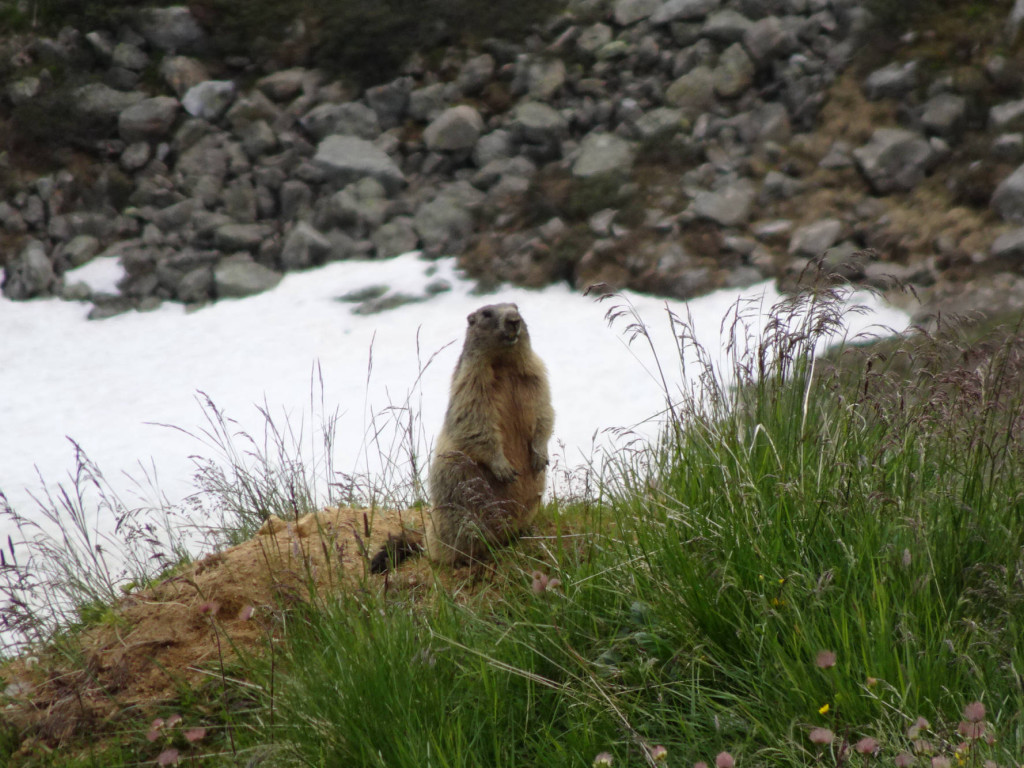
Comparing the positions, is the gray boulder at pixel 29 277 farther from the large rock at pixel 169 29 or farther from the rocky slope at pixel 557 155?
the large rock at pixel 169 29

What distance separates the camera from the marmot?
14.9ft

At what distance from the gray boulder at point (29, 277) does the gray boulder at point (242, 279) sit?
2.60 m

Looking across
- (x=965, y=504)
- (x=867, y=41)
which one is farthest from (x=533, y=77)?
(x=965, y=504)

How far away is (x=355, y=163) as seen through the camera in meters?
15.2

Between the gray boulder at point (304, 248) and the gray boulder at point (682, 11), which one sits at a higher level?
the gray boulder at point (682, 11)

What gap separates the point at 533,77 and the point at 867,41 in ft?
17.2

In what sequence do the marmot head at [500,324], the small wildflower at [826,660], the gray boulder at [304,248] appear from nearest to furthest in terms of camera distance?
the small wildflower at [826,660]
the marmot head at [500,324]
the gray boulder at [304,248]

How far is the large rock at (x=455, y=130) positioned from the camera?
1518 centimetres

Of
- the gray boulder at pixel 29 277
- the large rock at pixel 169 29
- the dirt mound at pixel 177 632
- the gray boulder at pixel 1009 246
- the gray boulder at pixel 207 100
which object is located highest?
the large rock at pixel 169 29

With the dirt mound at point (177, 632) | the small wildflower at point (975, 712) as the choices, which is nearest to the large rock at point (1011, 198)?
the dirt mound at point (177, 632)

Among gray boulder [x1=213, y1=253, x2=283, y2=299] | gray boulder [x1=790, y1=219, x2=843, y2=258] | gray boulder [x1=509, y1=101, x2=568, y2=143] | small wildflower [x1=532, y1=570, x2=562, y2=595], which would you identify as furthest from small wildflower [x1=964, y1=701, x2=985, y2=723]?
gray boulder [x1=509, y1=101, x2=568, y2=143]

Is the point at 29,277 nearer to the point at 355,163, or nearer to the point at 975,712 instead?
the point at 355,163

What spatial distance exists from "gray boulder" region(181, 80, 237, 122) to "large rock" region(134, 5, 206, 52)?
3.96 ft

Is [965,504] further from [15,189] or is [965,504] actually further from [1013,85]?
[15,189]
